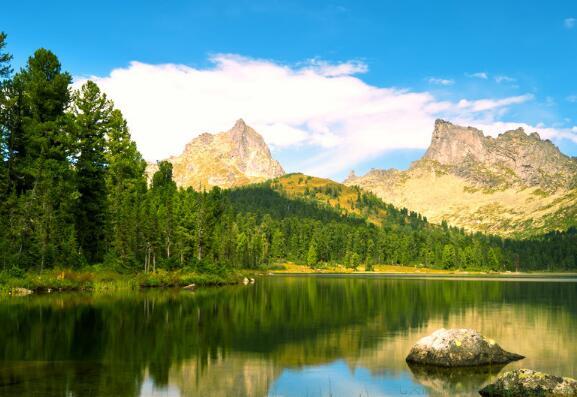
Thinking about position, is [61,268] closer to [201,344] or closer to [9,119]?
[9,119]

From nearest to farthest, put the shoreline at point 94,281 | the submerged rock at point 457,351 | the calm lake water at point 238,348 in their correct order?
the calm lake water at point 238,348 < the submerged rock at point 457,351 < the shoreline at point 94,281

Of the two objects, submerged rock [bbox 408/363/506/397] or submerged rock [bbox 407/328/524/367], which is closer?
submerged rock [bbox 408/363/506/397]

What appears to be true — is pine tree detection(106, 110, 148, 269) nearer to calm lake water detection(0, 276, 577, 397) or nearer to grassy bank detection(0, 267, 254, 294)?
grassy bank detection(0, 267, 254, 294)

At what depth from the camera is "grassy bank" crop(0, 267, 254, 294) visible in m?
62.8

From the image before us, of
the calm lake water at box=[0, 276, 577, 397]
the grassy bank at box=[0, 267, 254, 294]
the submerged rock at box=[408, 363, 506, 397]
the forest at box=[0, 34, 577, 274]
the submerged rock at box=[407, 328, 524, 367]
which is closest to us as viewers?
the calm lake water at box=[0, 276, 577, 397]

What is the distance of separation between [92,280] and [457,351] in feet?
189

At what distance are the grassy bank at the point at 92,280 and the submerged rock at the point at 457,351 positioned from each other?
49599 millimetres

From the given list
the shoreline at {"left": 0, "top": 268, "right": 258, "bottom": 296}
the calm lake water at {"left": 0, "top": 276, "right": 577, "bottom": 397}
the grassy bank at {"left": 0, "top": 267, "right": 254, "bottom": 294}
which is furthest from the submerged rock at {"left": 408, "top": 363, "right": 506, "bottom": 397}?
the grassy bank at {"left": 0, "top": 267, "right": 254, "bottom": 294}

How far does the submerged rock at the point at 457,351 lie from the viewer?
26.2 meters

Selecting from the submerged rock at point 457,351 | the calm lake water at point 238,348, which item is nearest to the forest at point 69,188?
the calm lake water at point 238,348

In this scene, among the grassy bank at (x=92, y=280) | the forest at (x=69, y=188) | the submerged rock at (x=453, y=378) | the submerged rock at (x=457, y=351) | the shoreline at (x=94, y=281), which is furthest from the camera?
the forest at (x=69, y=188)

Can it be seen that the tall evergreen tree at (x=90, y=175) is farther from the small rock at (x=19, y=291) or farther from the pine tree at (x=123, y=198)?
the small rock at (x=19, y=291)

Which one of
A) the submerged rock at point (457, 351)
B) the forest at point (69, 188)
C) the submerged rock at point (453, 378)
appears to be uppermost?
the forest at point (69, 188)

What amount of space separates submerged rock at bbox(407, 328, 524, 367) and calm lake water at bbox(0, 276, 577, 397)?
994 millimetres
